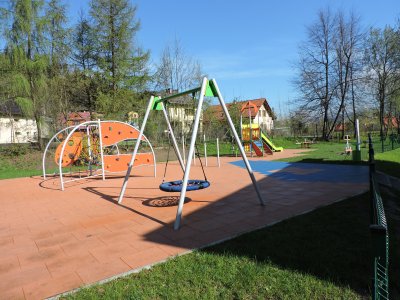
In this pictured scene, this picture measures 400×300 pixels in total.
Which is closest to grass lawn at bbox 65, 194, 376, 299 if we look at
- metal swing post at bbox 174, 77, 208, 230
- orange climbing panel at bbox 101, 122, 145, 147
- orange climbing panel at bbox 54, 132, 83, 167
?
metal swing post at bbox 174, 77, 208, 230

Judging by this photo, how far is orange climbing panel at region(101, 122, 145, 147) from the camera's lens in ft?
35.0

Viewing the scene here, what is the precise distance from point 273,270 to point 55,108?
855 inches

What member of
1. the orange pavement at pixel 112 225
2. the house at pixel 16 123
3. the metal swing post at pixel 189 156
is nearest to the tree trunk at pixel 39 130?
the house at pixel 16 123

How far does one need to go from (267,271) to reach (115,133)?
28.5 ft

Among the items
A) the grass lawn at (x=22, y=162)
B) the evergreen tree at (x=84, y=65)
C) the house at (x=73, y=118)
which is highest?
the evergreen tree at (x=84, y=65)

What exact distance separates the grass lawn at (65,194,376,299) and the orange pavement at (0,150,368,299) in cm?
36

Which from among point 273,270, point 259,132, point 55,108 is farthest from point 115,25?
point 273,270

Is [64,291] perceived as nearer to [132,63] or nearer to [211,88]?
[211,88]

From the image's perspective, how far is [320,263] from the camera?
10.3 feet

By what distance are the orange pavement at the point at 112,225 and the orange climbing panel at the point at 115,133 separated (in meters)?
2.31

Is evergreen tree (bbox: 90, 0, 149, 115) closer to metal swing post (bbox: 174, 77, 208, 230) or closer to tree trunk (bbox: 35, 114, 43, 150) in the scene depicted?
tree trunk (bbox: 35, 114, 43, 150)

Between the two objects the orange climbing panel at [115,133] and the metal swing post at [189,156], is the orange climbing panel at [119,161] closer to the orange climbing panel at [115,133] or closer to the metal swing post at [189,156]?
the orange climbing panel at [115,133]

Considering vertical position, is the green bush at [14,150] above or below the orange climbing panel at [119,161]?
above

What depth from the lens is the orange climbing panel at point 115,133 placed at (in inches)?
420
